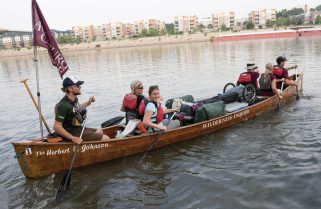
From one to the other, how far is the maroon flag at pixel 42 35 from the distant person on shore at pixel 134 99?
6.34ft

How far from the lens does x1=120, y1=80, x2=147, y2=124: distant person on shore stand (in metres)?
8.73

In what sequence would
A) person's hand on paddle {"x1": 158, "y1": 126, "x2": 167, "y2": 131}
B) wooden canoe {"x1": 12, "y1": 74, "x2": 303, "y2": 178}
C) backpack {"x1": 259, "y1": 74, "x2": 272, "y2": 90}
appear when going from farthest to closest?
backpack {"x1": 259, "y1": 74, "x2": 272, "y2": 90}, person's hand on paddle {"x1": 158, "y1": 126, "x2": 167, "y2": 131}, wooden canoe {"x1": 12, "y1": 74, "x2": 303, "y2": 178}

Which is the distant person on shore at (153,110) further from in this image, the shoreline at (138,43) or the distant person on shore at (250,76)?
the shoreline at (138,43)

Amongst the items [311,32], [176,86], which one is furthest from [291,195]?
[311,32]

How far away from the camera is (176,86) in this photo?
2042 centimetres

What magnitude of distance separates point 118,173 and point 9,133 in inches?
260

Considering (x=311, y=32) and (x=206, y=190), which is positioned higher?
(x=311, y=32)

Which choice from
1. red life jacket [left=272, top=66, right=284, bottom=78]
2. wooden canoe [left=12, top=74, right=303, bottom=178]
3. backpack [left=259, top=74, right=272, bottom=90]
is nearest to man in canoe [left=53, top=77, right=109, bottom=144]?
wooden canoe [left=12, top=74, right=303, bottom=178]

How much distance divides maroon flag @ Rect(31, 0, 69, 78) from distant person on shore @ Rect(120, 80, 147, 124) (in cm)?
193

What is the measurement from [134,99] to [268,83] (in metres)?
7.03

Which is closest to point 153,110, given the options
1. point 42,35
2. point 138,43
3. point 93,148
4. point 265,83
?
point 93,148

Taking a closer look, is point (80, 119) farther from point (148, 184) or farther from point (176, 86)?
point (176, 86)

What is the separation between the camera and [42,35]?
7.77 metres

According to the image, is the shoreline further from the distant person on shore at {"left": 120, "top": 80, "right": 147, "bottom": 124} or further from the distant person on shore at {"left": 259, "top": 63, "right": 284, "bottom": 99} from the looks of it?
the distant person on shore at {"left": 120, "top": 80, "right": 147, "bottom": 124}
